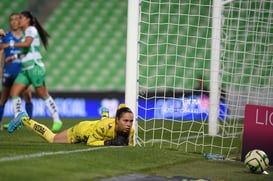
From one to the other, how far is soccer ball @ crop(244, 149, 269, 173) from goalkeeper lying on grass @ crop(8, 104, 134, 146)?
4.65 feet

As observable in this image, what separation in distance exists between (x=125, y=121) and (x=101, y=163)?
1104 mm

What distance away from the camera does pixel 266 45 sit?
32.1ft

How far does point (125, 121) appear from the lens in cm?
706

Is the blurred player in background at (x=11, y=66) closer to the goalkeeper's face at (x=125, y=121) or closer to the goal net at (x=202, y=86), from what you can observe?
the goal net at (x=202, y=86)

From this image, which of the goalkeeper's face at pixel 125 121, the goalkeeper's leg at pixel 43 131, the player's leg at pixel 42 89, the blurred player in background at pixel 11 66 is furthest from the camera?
the blurred player in background at pixel 11 66

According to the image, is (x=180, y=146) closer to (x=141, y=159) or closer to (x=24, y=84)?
(x=141, y=159)

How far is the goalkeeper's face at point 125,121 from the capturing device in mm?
7040

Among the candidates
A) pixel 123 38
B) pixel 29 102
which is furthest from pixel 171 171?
pixel 123 38

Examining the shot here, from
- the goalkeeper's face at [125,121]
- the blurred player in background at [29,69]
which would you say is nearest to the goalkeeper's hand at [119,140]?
the goalkeeper's face at [125,121]

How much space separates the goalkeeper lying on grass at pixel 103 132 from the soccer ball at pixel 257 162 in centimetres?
142

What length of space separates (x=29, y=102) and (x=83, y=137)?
3.14m

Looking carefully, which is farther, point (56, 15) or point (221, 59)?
point (56, 15)

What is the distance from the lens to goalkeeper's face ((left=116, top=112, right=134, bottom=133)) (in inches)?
277

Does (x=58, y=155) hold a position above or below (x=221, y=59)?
below
